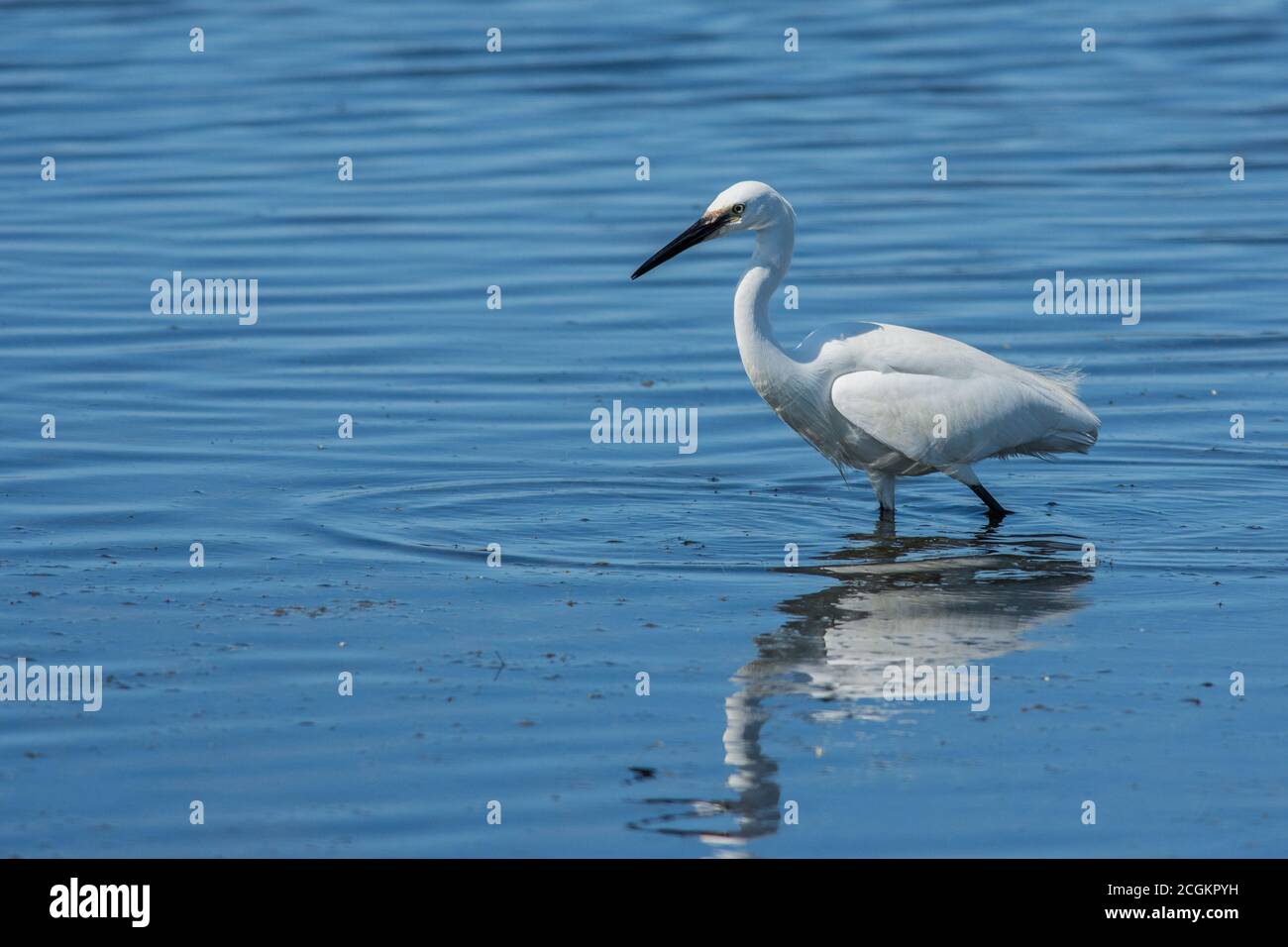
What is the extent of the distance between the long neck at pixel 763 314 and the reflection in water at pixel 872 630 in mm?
1029

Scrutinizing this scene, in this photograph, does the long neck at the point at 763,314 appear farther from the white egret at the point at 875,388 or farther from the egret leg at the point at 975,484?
the egret leg at the point at 975,484

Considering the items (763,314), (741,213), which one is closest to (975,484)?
(763,314)

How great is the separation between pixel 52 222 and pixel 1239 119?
1389 centimetres

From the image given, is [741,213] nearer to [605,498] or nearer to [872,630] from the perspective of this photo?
[605,498]

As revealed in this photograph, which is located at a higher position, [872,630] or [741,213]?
[741,213]

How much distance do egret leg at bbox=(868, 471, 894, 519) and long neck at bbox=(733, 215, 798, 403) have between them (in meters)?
0.76

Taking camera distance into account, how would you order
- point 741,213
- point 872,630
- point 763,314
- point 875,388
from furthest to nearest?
point 763,314 < point 741,213 < point 875,388 < point 872,630

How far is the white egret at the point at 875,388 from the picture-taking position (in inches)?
419

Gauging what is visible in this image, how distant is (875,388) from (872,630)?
7.52ft

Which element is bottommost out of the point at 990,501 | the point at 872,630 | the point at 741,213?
the point at 872,630

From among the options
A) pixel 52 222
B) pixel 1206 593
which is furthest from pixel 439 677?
pixel 52 222

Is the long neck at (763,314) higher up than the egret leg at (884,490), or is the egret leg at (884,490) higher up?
the long neck at (763,314)

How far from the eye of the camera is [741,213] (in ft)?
35.6

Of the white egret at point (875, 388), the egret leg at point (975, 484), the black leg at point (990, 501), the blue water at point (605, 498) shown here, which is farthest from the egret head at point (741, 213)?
the black leg at point (990, 501)
